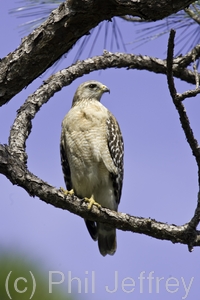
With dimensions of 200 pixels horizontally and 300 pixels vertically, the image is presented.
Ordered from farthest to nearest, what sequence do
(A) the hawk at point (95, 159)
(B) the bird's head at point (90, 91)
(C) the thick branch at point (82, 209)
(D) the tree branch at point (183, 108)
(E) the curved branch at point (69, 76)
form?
(B) the bird's head at point (90, 91)
(A) the hawk at point (95, 159)
(E) the curved branch at point (69, 76)
(C) the thick branch at point (82, 209)
(D) the tree branch at point (183, 108)

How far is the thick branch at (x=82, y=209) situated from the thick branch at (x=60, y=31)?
0.47 m

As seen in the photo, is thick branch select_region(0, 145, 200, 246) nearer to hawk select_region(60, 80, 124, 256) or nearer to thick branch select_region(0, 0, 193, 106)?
thick branch select_region(0, 0, 193, 106)

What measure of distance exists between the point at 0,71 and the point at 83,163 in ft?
7.49

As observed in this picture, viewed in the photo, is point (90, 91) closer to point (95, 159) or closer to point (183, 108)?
point (95, 159)

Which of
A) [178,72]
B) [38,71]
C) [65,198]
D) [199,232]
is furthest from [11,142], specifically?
[178,72]

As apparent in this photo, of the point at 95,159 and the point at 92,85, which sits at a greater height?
the point at 92,85

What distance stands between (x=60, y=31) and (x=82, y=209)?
4.86ft

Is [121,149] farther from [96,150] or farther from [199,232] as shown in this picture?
[199,232]

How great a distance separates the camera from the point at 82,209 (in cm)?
390

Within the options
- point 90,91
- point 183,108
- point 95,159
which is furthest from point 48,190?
point 90,91

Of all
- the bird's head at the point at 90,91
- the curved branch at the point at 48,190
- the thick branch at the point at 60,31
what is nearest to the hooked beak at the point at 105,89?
the bird's head at the point at 90,91

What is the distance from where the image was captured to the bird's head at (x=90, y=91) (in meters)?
6.03

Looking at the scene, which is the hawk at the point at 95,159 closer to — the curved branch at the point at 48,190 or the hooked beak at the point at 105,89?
the hooked beak at the point at 105,89

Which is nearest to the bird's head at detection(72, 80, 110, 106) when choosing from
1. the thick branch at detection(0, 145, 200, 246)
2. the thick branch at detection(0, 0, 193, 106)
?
the thick branch at detection(0, 145, 200, 246)
